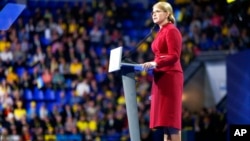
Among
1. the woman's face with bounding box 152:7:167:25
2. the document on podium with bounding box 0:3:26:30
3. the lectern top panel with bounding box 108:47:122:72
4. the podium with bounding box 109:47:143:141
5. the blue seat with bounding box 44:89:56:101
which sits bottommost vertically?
the blue seat with bounding box 44:89:56:101

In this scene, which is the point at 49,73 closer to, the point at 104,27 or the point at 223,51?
the point at 104,27

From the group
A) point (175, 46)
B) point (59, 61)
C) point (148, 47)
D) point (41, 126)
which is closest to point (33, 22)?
point (59, 61)

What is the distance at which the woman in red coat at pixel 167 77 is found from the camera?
188 inches

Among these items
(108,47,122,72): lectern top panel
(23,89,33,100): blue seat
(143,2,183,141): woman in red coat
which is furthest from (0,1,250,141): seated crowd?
(108,47,122,72): lectern top panel

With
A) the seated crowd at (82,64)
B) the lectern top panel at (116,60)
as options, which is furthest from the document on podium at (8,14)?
the seated crowd at (82,64)

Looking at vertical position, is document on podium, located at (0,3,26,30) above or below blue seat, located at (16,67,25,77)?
above

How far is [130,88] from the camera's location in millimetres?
4773

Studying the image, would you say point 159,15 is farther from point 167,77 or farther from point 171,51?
point 167,77

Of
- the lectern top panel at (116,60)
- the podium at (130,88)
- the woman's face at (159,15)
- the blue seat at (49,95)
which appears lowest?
the blue seat at (49,95)

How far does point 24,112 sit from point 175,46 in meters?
9.40

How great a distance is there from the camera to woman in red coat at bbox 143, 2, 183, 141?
4766 mm

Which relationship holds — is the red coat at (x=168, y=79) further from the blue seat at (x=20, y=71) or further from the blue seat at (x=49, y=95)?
the blue seat at (x=20, y=71)

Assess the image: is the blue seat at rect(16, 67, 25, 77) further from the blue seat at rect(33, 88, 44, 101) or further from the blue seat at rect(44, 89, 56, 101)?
the blue seat at rect(44, 89, 56, 101)

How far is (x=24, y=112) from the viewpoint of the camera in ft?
45.0
